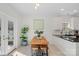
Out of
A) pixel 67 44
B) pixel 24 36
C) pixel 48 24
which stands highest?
pixel 48 24

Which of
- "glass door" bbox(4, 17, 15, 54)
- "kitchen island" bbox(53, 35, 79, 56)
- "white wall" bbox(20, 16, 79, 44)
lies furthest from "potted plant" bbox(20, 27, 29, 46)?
"kitchen island" bbox(53, 35, 79, 56)

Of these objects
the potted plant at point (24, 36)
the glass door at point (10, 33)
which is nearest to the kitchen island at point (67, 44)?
the potted plant at point (24, 36)

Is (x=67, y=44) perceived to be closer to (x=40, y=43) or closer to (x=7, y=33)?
(x=40, y=43)

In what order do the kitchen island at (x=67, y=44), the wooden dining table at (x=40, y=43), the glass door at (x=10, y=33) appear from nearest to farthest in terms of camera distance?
1. the glass door at (x=10, y=33)
2. the wooden dining table at (x=40, y=43)
3. the kitchen island at (x=67, y=44)

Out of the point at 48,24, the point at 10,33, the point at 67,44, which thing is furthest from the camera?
the point at 67,44

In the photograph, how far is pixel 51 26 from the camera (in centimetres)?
280

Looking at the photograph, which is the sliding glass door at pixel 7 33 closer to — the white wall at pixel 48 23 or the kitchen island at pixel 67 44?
the white wall at pixel 48 23

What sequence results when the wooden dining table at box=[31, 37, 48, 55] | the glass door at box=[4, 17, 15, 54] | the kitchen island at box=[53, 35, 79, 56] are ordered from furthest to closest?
the kitchen island at box=[53, 35, 79, 56] < the wooden dining table at box=[31, 37, 48, 55] < the glass door at box=[4, 17, 15, 54]

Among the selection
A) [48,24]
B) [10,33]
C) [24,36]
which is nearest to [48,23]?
[48,24]

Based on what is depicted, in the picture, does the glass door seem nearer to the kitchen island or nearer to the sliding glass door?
the sliding glass door

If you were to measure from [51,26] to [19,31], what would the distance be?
30.8 inches

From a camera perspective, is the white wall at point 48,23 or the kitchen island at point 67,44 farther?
the kitchen island at point 67,44

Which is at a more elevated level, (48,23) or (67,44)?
(48,23)

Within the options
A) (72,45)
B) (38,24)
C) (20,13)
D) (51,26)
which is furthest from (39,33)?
(72,45)
